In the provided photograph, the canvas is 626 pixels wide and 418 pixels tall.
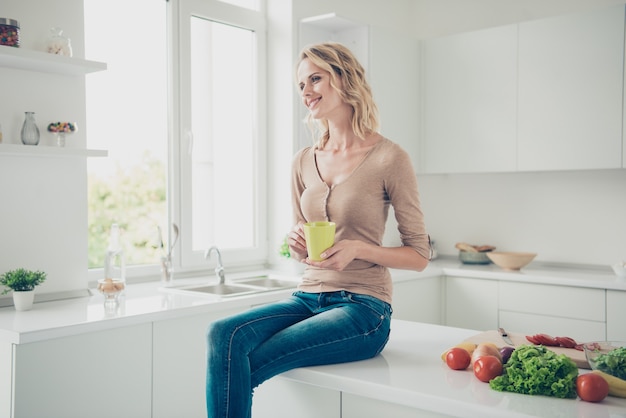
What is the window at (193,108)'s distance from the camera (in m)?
3.23

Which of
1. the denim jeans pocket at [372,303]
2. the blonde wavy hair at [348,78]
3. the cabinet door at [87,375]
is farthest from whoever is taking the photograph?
the cabinet door at [87,375]

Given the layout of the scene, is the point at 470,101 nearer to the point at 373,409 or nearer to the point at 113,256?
the point at 113,256

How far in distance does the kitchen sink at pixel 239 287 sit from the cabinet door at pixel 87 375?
541 mm

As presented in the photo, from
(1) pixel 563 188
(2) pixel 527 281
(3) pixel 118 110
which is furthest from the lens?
(1) pixel 563 188

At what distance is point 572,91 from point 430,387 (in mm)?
2562

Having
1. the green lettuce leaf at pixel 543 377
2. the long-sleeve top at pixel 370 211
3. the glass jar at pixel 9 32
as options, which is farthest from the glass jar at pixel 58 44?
the green lettuce leaf at pixel 543 377

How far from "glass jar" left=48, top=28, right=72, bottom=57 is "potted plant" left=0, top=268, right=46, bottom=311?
Answer: 0.87 metres

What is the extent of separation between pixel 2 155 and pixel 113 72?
0.86 m

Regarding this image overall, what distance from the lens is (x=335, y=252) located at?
170cm

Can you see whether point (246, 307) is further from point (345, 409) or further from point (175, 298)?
point (345, 409)

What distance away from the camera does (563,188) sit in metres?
3.91

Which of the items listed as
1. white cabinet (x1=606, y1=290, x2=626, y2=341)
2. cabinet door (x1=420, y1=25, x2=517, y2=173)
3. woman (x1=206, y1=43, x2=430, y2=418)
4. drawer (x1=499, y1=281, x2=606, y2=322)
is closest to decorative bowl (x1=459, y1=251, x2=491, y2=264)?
drawer (x1=499, y1=281, x2=606, y2=322)

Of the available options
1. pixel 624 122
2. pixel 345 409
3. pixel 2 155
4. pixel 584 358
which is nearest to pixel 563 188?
pixel 624 122

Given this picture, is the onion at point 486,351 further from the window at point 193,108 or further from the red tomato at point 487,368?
the window at point 193,108
